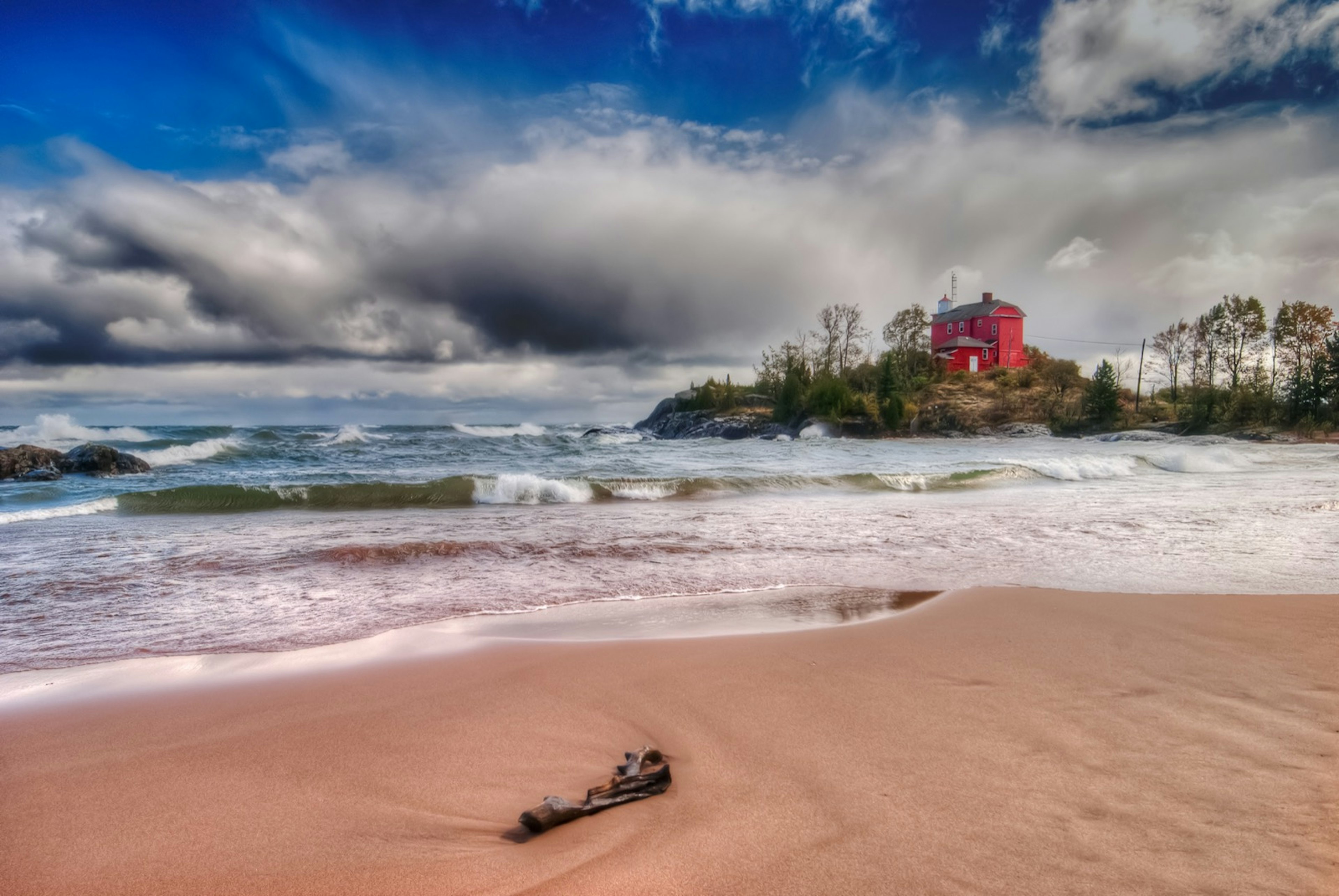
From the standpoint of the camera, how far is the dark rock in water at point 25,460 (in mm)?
16875

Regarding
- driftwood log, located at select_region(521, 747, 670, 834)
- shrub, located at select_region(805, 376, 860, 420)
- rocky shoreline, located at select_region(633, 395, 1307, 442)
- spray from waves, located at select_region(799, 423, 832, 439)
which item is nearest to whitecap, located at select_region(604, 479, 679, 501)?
driftwood log, located at select_region(521, 747, 670, 834)

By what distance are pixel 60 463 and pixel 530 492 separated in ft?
47.0

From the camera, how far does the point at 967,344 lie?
236 ft

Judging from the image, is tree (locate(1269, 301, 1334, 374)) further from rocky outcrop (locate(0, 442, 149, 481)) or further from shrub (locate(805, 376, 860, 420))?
rocky outcrop (locate(0, 442, 149, 481))

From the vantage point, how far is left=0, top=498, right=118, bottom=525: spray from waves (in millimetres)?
10750

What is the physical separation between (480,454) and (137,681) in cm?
2276

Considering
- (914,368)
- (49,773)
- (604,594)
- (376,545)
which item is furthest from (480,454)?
(914,368)

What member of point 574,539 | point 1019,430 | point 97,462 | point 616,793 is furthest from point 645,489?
point 1019,430

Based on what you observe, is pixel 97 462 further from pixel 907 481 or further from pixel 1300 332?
pixel 1300 332

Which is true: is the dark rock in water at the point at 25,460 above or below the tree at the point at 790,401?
below

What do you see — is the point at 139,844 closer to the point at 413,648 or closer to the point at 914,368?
the point at 413,648

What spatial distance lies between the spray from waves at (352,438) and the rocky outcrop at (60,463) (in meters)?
13.4

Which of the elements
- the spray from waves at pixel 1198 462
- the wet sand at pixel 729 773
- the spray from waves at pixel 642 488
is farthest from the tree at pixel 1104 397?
the wet sand at pixel 729 773

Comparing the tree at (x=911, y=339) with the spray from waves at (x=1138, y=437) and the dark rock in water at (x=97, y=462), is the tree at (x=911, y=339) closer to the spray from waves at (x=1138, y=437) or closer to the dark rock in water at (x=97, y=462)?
the spray from waves at (x=1138, y=437)
